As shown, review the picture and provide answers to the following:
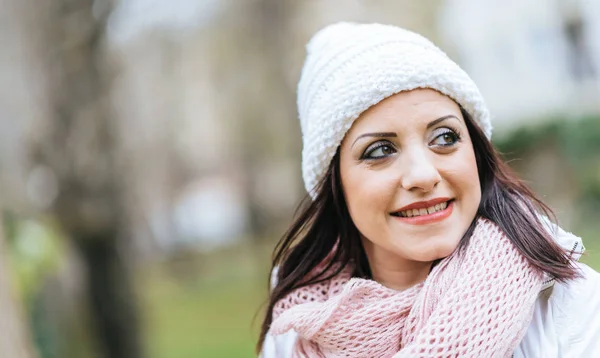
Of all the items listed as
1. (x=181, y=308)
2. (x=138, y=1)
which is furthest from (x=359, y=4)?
(x=181, y=308)

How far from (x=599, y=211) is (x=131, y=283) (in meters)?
4.31

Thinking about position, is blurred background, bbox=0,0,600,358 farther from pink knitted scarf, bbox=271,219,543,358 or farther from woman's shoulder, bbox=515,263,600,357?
woman's shoulder, bbox=515,263,600,357

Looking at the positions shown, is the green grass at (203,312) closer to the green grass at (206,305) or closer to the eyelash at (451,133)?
the green grass at (206,305)

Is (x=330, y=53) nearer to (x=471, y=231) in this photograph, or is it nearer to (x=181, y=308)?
(x=471, y=231)

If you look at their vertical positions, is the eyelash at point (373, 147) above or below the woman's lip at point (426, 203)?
above

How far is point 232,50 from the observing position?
487 inches

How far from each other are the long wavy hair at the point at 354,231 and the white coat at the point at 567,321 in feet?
0.19

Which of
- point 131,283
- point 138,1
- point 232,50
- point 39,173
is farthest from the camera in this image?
point 232,50

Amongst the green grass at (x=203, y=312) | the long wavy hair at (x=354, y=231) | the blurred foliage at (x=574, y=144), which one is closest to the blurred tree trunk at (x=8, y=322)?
the long wavy hair at (x=354, y=231)

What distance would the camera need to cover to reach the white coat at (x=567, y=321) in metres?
1.80

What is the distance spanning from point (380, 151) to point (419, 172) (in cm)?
15

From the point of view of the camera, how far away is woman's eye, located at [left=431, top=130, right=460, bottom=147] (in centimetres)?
195

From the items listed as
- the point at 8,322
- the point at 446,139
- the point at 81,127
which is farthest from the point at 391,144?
the point at 81,127

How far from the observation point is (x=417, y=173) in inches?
73.9
